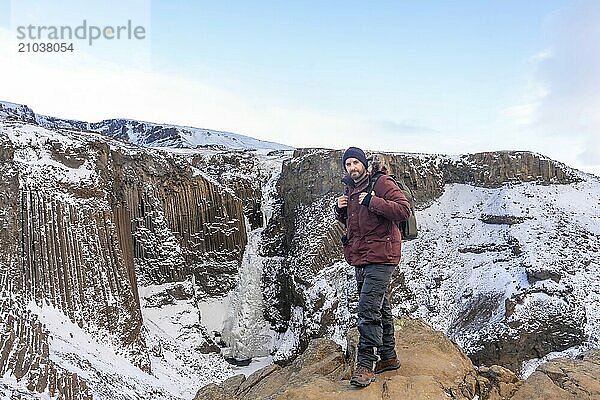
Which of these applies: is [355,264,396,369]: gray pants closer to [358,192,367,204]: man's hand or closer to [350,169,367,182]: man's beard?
[358,192,367,204]: man's hand

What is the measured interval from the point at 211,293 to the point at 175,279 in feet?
6.72

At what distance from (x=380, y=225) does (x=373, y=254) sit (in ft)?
1.16

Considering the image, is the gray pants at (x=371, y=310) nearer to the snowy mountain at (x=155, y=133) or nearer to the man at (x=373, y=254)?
the man at (x=373, y=254)

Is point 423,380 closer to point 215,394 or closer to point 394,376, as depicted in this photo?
point 394,376

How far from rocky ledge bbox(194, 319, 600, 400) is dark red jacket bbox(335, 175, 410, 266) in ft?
4.75

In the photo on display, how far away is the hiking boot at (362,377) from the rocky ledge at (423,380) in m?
0.07

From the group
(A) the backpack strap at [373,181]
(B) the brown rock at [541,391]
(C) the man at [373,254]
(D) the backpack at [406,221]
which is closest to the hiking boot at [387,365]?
(C) the man at [373,254]

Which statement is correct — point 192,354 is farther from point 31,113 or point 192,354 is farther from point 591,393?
point 31,113

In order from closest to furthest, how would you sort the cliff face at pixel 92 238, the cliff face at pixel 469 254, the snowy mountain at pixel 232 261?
the cliff face at pixel 92 238
the snowy mountain at pixel 232 261
the cliff face at pixel 469 254

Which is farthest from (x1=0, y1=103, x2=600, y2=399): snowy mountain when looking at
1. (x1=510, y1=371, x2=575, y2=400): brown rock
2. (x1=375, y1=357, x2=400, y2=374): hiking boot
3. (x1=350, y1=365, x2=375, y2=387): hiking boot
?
(x1=510, y1=371, x2=575, y2=400): brown rock

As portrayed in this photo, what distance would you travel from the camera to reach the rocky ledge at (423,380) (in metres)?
5.88

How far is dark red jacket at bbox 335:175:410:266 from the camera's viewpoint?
19.3 ft

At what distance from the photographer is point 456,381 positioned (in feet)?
20.2

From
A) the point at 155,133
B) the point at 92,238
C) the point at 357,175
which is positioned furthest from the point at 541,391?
the point at 155,133
